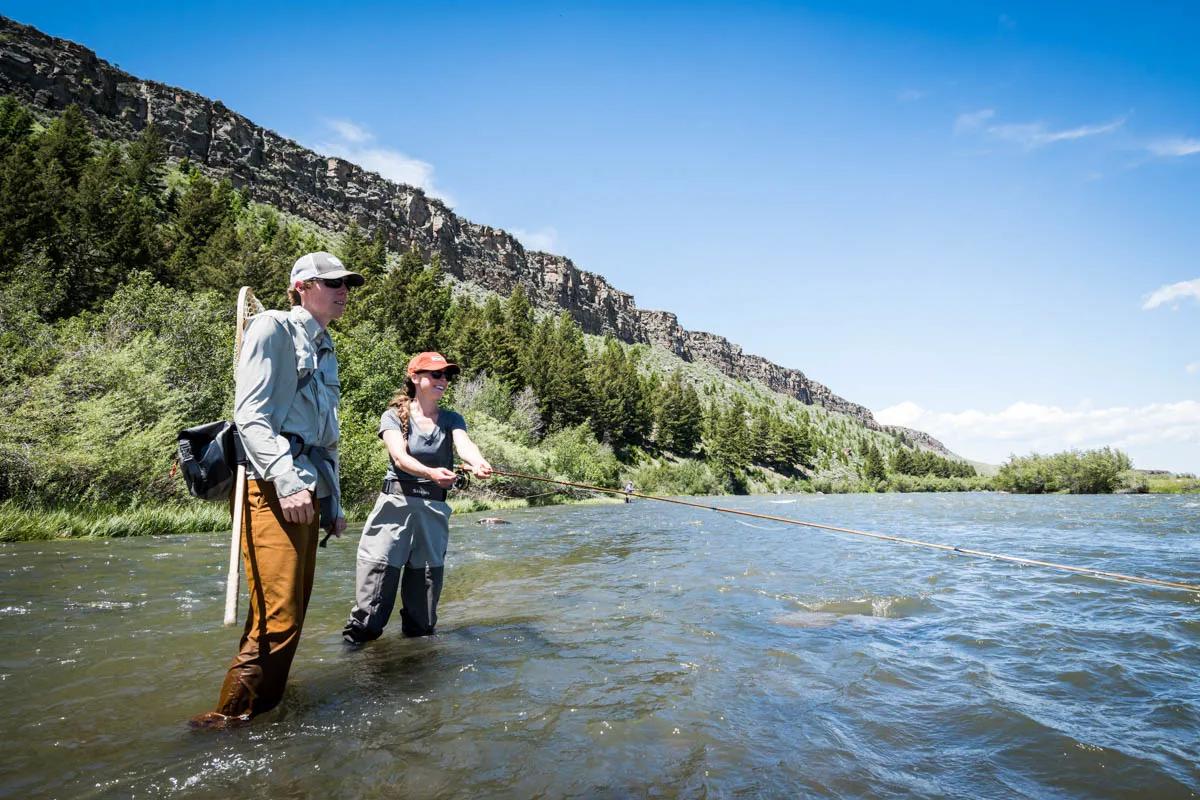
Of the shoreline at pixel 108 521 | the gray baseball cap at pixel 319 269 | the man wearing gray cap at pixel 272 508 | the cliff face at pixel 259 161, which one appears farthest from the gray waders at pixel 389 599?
the cliff face at pixel 259 161

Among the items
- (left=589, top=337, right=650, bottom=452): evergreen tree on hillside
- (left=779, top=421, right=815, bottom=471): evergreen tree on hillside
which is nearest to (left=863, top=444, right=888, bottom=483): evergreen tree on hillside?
(left=779, top=421, right=815, bottom=471): evergreen tree on hillside

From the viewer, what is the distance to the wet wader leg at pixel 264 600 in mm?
3154

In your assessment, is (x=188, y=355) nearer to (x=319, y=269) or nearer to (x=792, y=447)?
(x=319, y=269)

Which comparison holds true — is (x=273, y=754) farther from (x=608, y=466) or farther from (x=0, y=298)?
(x=608, y=466)

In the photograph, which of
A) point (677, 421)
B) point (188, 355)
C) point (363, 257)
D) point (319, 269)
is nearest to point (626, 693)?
point (319, 269)

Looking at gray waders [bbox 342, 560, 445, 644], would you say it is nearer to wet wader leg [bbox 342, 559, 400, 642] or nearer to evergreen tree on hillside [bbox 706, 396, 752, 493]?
wet wader leg [bbox 342, 559, 400, 642]

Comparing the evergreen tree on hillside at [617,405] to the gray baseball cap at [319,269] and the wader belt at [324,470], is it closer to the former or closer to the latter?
the wader belt at [324,470]

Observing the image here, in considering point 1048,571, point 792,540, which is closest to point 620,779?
point 1048,571

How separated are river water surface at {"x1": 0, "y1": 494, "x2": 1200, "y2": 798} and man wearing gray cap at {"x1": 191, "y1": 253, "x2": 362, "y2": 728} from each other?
249 millimetres

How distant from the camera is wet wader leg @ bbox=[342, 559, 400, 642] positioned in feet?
15.5

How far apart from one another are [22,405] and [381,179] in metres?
151

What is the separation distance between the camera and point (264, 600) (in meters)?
3.18

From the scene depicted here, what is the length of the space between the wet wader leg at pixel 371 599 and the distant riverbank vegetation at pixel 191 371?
1.78 metres

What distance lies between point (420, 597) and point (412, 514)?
2.69 ft
